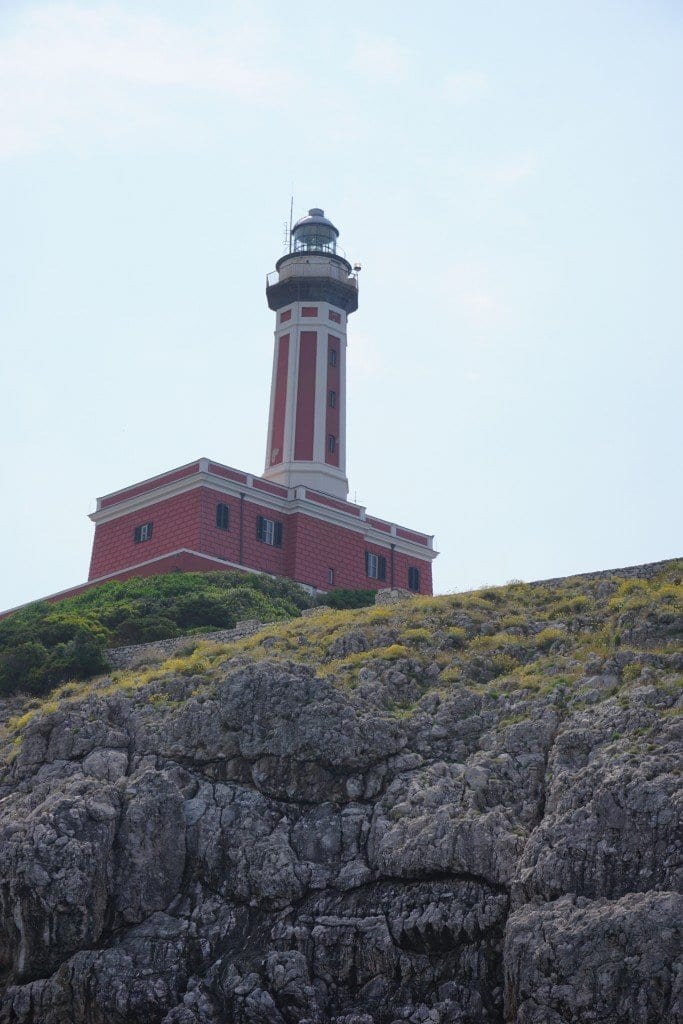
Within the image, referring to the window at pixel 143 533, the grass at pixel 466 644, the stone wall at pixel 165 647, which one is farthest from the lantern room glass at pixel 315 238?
the grass at pixel 466 644

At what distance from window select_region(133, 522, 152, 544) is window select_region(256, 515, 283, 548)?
4.80 m

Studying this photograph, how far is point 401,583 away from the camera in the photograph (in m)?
67.3

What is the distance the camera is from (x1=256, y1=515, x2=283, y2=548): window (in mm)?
63219

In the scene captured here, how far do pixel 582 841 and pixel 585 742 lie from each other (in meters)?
3.13

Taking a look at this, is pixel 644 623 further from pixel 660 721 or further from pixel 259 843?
pixel 259 843

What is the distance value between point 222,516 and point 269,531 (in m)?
2.64

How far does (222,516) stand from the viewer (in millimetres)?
61969

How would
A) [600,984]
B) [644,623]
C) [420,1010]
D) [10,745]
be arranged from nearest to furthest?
1. [600,984]
2. [420,1010]
3. [644,623]
4. [10,745]

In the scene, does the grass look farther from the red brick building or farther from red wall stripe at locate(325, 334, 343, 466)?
red wall stripe at locate(325, 334, 343, 466)

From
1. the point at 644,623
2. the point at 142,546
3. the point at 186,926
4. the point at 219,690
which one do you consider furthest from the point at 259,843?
the point at 142,546

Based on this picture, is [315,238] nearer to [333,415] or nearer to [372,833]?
[333,415]

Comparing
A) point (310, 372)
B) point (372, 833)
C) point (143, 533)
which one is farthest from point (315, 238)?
point (372, 833)

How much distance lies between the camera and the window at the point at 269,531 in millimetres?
63219

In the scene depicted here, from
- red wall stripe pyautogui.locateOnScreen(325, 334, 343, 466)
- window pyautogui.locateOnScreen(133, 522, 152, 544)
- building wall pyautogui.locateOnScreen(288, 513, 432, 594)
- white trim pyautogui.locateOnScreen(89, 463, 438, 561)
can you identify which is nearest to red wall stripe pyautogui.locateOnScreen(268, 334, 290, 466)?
red wall stripe pyautogui.locateOnScreen(325, 334, 343, 466)
